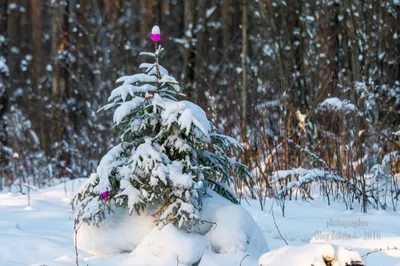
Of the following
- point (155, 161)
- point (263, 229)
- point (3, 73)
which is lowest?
point (263, 229)

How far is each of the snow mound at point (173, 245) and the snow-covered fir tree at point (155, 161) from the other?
7cm

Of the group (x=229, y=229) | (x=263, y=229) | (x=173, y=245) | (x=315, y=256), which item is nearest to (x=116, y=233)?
(x=173, y=245)

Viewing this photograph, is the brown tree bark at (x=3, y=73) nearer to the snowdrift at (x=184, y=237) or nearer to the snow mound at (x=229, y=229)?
the snowdrift at (x=184, y=237)

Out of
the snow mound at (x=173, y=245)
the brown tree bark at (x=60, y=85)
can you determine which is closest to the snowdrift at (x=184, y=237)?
the snow mound at (x=173, y=245)

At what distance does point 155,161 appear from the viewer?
3463mm

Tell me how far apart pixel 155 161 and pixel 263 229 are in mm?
1486

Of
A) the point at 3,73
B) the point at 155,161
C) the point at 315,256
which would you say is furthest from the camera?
the point at 3,73

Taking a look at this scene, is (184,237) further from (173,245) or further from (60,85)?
(60,85)

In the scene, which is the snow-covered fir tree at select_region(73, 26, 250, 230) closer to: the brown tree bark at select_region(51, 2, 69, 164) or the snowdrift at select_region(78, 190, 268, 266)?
the snowdrift at select_region(78, 190, 268, 266)

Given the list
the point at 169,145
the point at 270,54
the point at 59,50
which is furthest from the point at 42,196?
the point at 270,54

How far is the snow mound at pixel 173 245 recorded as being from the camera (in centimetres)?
335

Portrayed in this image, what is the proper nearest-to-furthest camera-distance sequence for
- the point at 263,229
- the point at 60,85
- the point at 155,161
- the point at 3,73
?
the point at 155,161 → the point at 263,229 → the point at 3,73 → the point at 60,85

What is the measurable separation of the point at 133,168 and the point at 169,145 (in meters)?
0.29

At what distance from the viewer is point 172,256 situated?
3338 mm
